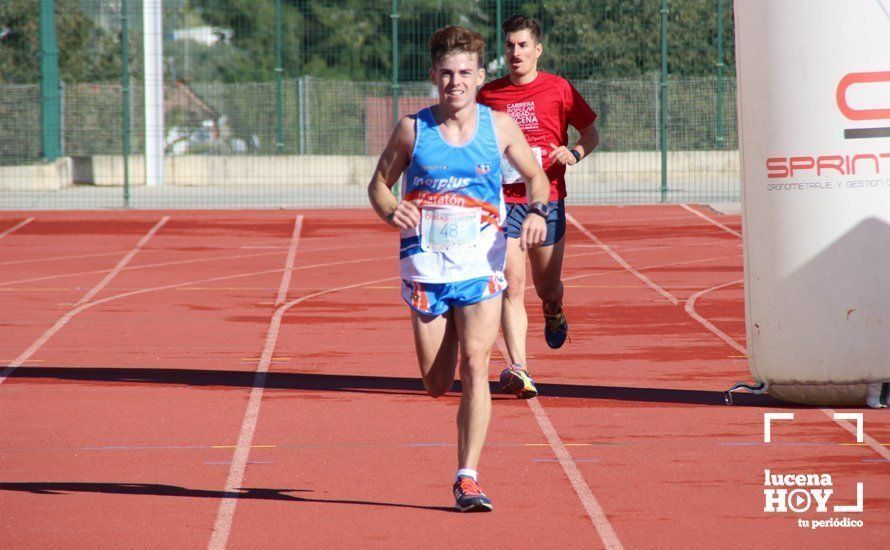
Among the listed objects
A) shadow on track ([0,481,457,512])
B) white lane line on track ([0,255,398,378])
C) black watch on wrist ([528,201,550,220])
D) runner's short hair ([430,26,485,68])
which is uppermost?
runner's short hair ([430,26,485,68])

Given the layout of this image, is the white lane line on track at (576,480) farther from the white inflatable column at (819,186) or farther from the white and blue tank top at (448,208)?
the white inflatable column at (819,186)

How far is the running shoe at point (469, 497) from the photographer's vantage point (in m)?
5.73

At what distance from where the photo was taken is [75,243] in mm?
18750

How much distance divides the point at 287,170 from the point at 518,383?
19810 mm

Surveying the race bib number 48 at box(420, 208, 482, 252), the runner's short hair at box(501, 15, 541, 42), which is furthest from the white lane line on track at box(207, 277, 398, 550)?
the runner's short hair at box(501, 15, 541, 42)

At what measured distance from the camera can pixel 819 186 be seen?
7.63 metres

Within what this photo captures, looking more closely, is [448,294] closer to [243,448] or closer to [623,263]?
[243,448]

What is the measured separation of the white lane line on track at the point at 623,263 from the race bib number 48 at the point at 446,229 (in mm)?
7194

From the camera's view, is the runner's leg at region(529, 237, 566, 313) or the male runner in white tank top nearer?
the male runner in white tank top

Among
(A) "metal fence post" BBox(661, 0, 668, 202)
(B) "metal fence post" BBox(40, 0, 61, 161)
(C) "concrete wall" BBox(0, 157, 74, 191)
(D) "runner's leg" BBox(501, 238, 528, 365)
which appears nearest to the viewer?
(D) "runner's leg" BBox(501, 238, 528, 365)

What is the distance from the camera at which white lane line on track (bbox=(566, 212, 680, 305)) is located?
13383mm

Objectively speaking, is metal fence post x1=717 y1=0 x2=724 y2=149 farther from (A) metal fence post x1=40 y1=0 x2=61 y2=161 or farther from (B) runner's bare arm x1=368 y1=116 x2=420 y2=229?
(B) runner's bare arm x1=368 y1=116 x2=420 y2=229

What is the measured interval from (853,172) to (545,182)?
222 centimetres

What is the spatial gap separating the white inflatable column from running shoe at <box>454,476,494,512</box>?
2633 mm
